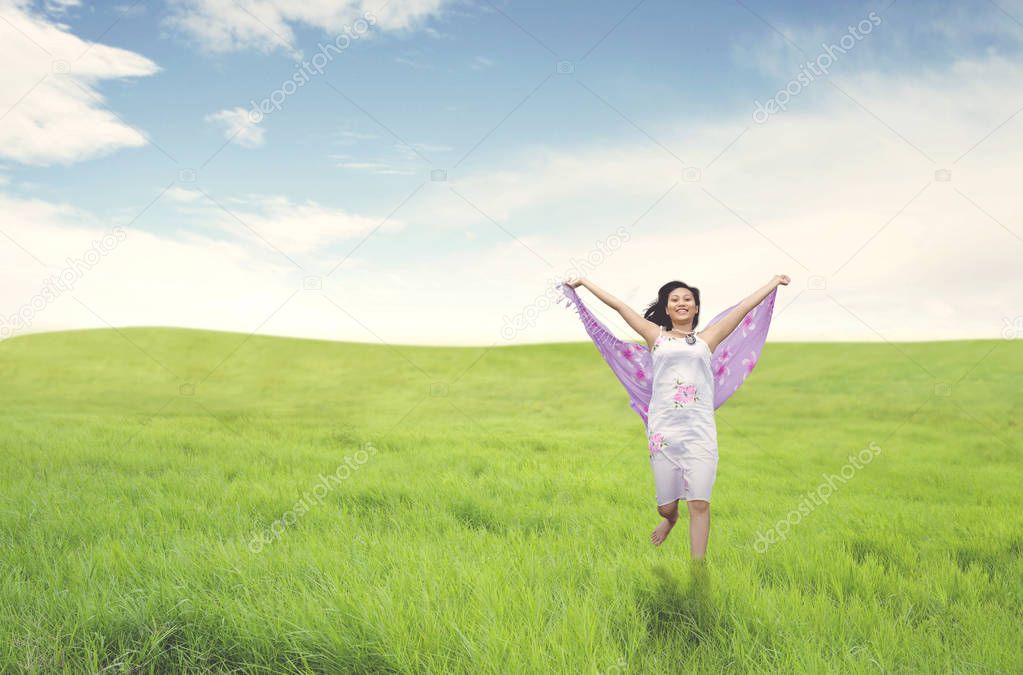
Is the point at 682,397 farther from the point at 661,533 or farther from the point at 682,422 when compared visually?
the point at 661,533

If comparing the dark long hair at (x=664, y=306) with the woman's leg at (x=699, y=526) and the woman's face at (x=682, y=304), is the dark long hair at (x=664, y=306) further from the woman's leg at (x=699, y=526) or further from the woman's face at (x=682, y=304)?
the woman's leg at (x=699, y=526)

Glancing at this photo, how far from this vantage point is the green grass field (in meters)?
3.11

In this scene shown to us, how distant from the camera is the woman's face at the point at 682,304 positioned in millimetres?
4672

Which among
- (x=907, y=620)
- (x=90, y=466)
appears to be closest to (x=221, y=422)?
(x=90, y=466)

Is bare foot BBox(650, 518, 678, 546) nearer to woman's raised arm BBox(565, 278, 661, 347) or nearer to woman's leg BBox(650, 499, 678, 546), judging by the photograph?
woman's leg BBox(650, 499, 678, 546)

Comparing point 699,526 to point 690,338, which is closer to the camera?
point 699,526

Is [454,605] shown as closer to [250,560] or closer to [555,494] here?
[250,560]

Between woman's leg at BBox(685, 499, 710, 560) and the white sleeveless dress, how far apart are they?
55mm

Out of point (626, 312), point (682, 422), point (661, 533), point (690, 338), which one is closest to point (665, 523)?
point (661, 533)

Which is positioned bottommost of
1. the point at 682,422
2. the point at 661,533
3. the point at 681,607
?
the point at 681,607

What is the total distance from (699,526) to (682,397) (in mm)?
961

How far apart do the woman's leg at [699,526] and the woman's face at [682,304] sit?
1.43 meters

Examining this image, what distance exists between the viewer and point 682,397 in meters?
4.53

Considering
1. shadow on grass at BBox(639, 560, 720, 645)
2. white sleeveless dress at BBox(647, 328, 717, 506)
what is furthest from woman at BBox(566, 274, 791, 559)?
shadow on grass at BBox(639, 560, 720, 645)
